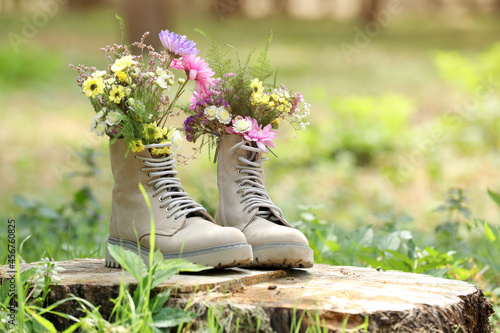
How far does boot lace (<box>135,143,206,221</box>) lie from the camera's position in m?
2.03

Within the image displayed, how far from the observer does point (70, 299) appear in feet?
5.87

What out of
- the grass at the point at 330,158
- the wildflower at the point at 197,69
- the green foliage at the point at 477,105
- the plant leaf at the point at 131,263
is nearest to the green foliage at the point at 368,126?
the grass at the point at 330,158

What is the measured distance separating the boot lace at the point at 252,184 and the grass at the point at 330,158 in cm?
64

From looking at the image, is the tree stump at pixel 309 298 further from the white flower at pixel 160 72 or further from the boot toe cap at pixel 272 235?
the white flower at pixel 160 72

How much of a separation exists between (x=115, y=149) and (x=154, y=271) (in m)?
0.49

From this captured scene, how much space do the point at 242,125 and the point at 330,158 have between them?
445 centimetres

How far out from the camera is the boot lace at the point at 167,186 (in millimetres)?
2029

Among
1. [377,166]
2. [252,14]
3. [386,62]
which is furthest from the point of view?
[252,14]

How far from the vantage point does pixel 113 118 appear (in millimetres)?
1980

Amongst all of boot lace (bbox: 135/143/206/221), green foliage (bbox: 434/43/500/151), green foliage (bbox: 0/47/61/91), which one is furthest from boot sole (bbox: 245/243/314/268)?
green foliage (bbox: 0/47/61/91)

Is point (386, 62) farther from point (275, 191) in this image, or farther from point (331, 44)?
point (275, 191)

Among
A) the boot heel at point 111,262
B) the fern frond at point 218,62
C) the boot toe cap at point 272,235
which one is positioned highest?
the fern frond at point 218,62

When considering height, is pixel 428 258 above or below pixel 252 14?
below

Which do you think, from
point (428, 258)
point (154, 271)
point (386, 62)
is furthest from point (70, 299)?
point (386, 62)
